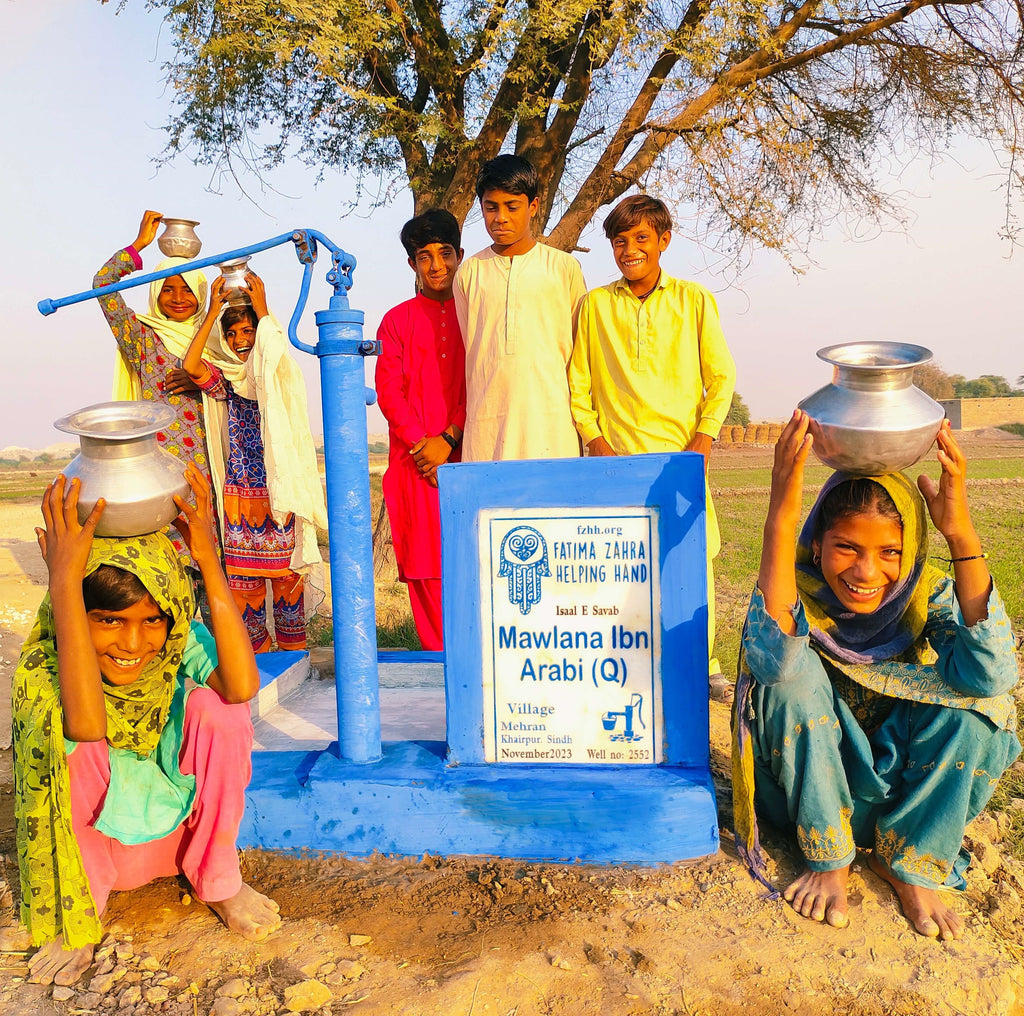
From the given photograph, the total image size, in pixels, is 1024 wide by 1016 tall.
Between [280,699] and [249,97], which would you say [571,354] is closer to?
[280,699]

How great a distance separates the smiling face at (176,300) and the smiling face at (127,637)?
8.22 ft

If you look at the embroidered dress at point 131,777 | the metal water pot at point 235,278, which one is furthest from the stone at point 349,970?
the metal water pot at point 235,278

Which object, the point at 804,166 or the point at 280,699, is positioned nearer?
the point at 280,699

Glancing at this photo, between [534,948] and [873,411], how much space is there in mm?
1538

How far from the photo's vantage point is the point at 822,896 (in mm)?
2189

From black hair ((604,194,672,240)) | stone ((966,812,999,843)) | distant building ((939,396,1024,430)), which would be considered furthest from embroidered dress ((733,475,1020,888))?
distant building ((939,396,1024,430))

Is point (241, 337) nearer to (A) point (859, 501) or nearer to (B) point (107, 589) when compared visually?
(B) point (107, 589)

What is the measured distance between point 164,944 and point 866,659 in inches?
77.1

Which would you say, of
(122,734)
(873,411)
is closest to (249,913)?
(122,734)

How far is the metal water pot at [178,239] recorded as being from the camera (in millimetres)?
4215

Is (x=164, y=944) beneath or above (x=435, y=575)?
beneath

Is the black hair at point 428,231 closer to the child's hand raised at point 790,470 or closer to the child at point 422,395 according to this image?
the child at point 422,395

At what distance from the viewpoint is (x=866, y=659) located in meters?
2.31

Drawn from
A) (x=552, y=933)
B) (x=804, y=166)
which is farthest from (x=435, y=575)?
(x=804, y=166)
